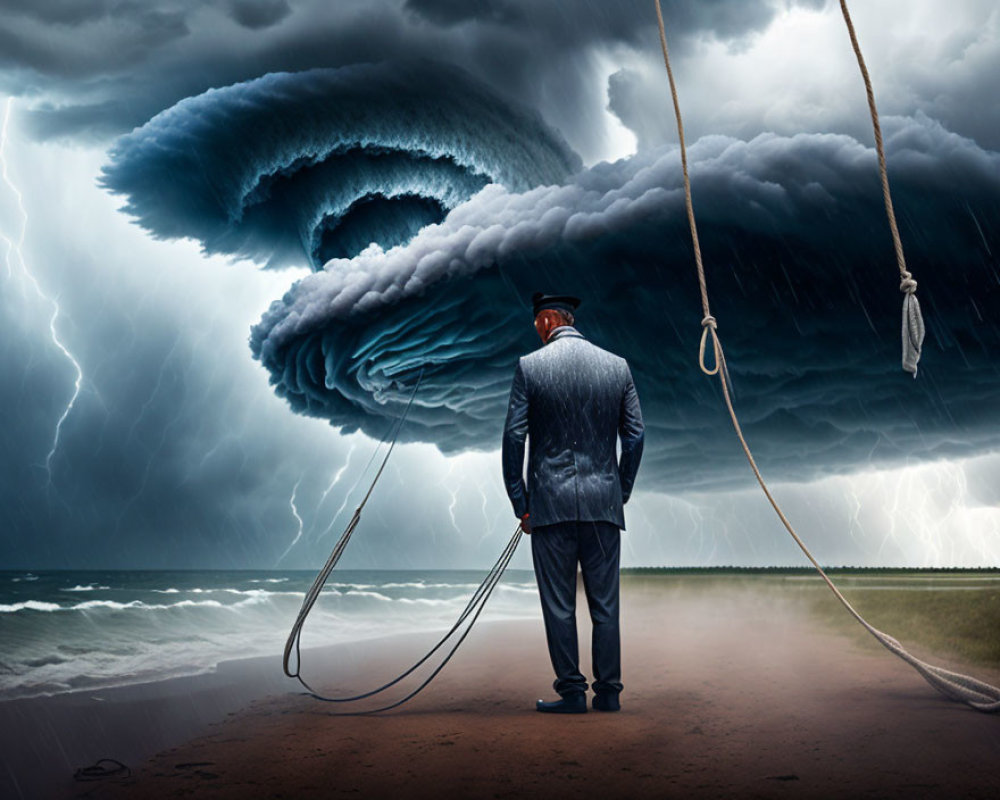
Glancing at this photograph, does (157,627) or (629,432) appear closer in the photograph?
(629,432)

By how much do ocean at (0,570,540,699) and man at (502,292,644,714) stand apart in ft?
18.8

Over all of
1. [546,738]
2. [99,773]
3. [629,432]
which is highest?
[629,432]

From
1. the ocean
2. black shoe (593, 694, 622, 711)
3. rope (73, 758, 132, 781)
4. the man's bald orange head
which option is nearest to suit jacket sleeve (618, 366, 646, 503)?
the man's bald orange head

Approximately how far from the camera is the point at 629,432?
4.83 metres

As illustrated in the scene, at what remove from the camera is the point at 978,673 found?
6191 mm

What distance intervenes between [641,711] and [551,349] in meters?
2.20

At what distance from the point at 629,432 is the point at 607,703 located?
1592mm

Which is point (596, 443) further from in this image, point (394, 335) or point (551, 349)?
point (394, 335)

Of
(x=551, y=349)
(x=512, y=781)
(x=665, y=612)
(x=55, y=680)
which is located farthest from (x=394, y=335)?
(x=512, y=781)

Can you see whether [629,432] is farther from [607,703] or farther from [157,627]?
[157,627]

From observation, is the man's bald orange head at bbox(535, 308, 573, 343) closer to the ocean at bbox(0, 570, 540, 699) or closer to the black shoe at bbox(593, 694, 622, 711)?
the black shoe at bbox(593, 694, 622, 711)

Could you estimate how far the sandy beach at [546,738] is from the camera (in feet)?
9.90

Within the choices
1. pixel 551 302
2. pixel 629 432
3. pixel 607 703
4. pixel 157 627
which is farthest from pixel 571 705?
pixel 157 627

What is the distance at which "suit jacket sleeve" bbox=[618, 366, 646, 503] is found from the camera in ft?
15.7
